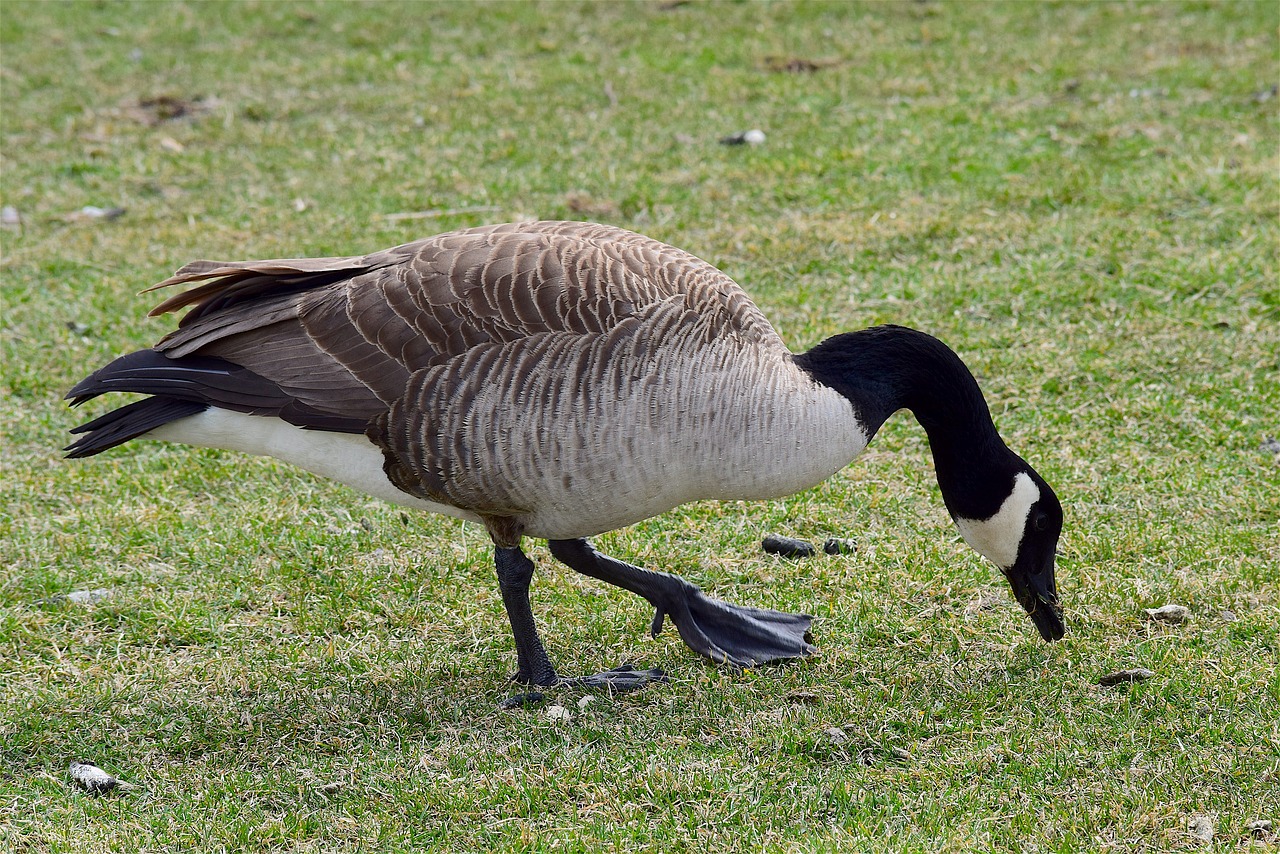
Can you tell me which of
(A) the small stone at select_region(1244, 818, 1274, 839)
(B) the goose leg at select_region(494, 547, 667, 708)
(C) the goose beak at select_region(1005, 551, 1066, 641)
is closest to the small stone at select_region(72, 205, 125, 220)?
(B) the goose leg at select_region(494, 547, 667, 708)

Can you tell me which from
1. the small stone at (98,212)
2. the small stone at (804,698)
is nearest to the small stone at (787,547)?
the small stone at (804,698)

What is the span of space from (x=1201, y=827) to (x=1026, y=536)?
3.24ft

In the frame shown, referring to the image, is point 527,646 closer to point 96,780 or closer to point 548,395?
point 548,395

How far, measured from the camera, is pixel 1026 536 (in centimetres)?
391

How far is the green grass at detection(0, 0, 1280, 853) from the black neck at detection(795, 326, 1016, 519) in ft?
1.84

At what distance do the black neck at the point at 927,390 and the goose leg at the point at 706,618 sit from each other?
694 mm

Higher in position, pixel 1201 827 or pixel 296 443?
pixel 296 443

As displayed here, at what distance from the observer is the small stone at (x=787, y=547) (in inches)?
184

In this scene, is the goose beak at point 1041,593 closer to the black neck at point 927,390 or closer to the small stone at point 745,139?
the black neck at point 927,390

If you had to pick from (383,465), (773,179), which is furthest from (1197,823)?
(773,179)

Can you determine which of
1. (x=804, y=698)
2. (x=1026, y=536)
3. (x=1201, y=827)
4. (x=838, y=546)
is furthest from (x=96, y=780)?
(x=1201, y=827)

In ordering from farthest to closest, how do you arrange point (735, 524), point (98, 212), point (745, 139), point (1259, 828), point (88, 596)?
1. point (745, 139)
2. point (98, 212)
3. point (735, 524)
4. point (88, 596)
5. point (1259, 828)

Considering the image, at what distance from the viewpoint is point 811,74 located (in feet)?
32.5

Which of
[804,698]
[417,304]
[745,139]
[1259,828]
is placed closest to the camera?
[1259,828]
